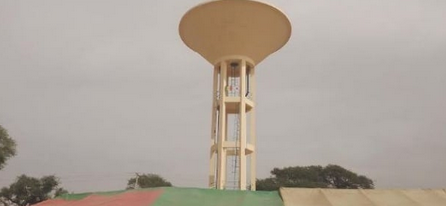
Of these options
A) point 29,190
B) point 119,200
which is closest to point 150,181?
point 29,190

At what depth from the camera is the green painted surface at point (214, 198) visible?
7.73m

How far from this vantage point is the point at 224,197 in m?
8.03

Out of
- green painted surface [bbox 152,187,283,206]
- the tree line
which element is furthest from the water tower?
the tree line

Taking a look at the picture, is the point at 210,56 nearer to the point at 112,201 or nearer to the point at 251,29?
the point at 251,29

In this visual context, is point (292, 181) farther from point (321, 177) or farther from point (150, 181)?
point (150, 181)

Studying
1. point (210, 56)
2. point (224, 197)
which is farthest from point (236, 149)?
point (224, 197)

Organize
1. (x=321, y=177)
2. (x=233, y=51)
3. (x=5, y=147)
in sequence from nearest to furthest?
1. (x=233, y=51)
2. (x=5, y=147)
3. (x=321, y=177)

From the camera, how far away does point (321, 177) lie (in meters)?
40.0

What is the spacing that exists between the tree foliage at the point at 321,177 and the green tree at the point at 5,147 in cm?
2130

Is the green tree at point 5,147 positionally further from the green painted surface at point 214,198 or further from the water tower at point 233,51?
the green painted surface at point 214,198

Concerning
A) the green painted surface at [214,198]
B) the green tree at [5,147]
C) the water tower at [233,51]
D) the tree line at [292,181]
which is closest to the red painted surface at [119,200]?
the green painted surface at [214,198]

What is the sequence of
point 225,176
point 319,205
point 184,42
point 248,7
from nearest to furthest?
point 319,205 → point 248,7 → point 225,176 → point 184,42

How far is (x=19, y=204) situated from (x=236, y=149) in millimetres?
23000

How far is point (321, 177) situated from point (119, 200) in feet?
112
